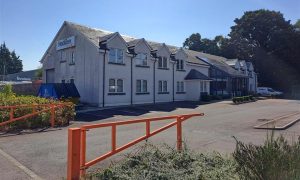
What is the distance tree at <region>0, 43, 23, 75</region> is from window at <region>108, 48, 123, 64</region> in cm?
8594

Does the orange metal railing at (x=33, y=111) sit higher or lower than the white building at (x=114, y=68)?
lower

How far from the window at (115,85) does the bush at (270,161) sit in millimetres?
22945

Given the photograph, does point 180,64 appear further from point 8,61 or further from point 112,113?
point 8,61

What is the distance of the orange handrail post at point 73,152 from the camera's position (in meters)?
5.27

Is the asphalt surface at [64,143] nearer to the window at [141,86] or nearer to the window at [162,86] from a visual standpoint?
the window at [141,86]

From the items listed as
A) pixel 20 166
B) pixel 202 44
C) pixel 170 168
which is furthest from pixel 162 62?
pixel 202 44

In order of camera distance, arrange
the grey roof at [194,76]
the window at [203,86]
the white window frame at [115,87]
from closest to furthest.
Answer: the white window frame at [115,87], the grey roof at [194,76], the window at [203,86]

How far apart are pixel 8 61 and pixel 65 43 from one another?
84.8 m

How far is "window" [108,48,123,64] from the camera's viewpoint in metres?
27.9

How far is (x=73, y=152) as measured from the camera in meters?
5.28

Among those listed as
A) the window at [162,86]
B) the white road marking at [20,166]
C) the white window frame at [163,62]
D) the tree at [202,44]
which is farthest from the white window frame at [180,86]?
the tree at [202,44]

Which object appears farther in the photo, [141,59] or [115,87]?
[141,59]

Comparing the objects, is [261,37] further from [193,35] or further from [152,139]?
[152,139]

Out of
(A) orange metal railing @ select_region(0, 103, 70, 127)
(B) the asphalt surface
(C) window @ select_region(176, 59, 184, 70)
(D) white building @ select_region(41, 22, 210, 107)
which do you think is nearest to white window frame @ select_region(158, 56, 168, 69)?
(D) white building @ select_region(41, 22, 210, 107)
